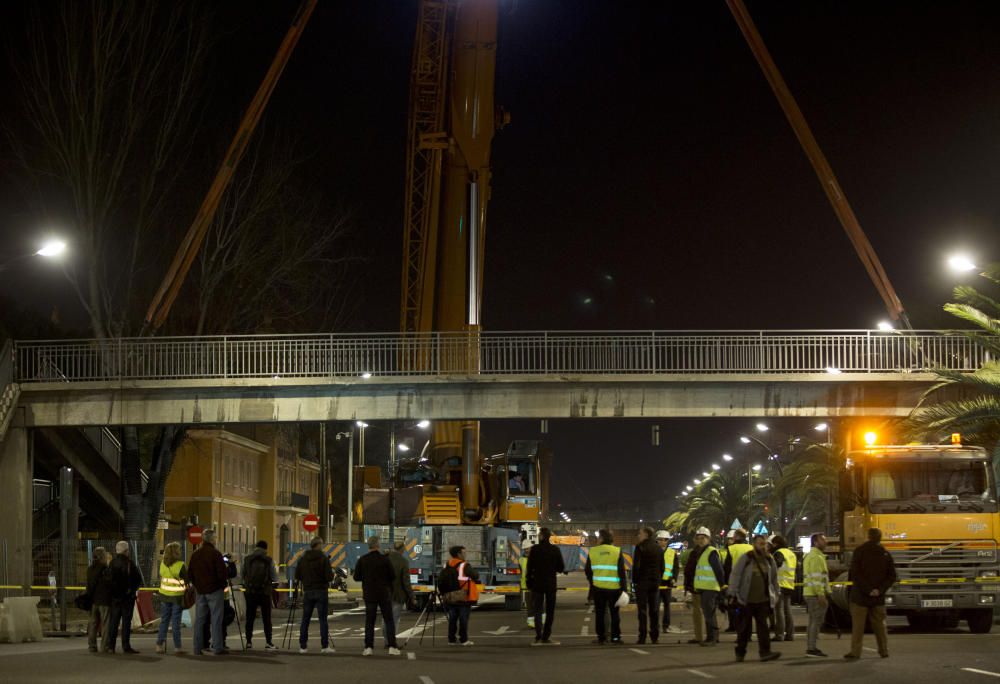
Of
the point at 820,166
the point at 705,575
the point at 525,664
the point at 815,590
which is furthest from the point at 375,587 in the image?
the point at 820,166

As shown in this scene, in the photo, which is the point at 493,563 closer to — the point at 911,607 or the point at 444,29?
the point at 911,607

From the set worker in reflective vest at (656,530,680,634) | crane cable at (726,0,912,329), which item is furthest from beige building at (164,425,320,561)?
worker in reflective vest at (656,530,680,634)

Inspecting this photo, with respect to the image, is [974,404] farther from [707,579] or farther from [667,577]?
[707,579]

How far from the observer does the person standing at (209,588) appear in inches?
763

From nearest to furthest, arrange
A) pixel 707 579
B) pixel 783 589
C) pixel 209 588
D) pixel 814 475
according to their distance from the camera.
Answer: pixel 209 588
pixel 707 579
pixel 783 589
pixel 814 475

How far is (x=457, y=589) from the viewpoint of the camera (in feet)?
70.5

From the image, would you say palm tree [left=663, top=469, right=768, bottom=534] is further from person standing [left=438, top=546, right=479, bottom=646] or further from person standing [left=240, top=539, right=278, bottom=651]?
person standing [left=240, top=539, right=278, bottom=651]

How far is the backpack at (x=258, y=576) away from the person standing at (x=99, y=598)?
2119 millimetres

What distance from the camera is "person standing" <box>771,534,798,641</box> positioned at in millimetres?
22625

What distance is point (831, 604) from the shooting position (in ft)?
86.0

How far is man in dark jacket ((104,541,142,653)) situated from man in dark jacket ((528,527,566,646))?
560 centimetres

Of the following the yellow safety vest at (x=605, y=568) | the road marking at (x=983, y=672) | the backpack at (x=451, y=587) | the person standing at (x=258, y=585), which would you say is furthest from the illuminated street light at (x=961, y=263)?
the person standing at (x=258, y=585)

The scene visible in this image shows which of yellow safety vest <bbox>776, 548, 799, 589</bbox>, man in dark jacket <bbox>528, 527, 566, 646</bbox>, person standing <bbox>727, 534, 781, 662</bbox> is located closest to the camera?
person standing <bbox>727, 534, 781, 662</bbox>

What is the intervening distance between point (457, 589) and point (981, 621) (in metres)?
9.64
